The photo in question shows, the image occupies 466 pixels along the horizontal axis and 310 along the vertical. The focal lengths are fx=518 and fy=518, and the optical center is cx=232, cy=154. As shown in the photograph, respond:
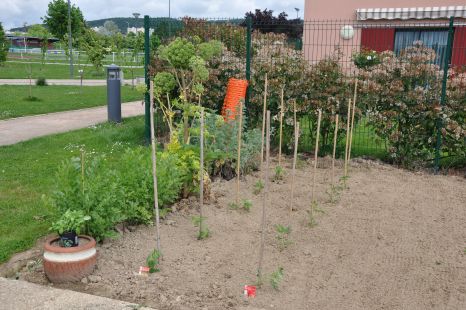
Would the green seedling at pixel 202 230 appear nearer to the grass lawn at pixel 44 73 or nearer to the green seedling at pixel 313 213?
the green seedling at pixel 313 213

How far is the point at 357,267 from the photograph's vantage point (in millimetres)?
4387

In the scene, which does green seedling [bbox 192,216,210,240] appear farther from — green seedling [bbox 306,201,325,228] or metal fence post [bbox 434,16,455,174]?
metal fence post [bbox 434,16,455,174]

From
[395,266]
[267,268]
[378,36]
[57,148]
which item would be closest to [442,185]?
[395,266]

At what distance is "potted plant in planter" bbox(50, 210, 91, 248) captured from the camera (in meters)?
4.03

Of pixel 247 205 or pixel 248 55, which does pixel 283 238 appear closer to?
pixel 247 205

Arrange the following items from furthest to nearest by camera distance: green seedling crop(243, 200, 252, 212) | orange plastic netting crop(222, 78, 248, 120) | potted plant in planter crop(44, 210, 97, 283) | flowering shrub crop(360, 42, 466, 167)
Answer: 1. orange plastic netting crop(222, 78, 248, 120)
2. flowering shrub crop(360, 42, 466, 167)
3. green seedling crop(243, 200, 252, 212)
4. potted plant in planter crop(44, 210, 97, 283)

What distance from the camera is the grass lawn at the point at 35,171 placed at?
4911 millimetres

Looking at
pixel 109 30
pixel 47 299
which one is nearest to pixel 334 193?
pixel 47 299

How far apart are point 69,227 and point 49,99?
12518mm

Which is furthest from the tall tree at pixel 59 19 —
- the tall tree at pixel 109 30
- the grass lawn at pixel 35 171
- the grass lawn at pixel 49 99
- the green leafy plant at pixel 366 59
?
the green leafy plant at pixel 366 59

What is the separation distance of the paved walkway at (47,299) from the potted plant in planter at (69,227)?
1.23 feet

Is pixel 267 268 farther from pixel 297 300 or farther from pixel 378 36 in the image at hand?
pixel 378 36

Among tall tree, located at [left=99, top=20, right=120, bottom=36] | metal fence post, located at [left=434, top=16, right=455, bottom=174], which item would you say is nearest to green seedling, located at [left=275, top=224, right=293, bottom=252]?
metal fence post, located at [left=434, top=16, right=455, bottom=174]

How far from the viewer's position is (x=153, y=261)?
13.5 ft
